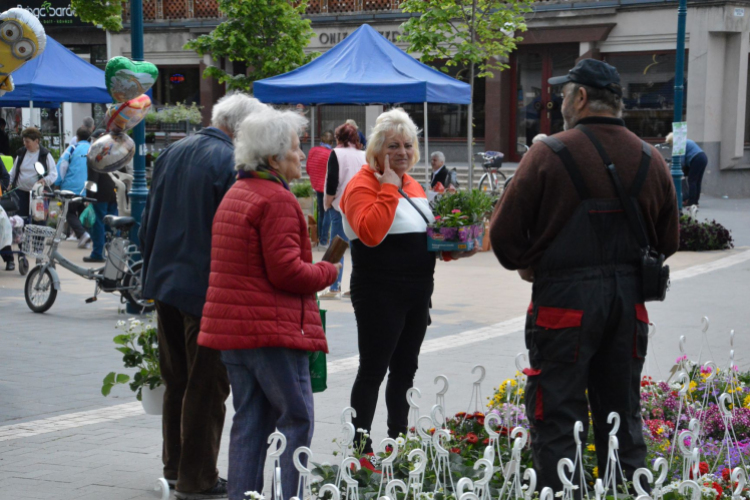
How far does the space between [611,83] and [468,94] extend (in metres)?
11.0

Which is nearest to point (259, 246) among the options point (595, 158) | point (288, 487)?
point (288, 487)

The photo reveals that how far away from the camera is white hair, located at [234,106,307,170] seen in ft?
12.5

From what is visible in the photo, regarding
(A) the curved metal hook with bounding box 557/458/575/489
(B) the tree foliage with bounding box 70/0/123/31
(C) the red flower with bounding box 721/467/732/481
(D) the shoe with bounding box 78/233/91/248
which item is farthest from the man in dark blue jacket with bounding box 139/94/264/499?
(B) the tree foliage with bounding box 70/0/123/31

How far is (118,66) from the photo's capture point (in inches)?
369

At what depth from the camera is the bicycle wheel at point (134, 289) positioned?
32.3ft

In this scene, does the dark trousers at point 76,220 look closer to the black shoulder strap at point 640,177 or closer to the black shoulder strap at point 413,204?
the black shoulder strap at point 413,204

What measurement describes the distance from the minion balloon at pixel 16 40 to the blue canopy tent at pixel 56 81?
26.1ft

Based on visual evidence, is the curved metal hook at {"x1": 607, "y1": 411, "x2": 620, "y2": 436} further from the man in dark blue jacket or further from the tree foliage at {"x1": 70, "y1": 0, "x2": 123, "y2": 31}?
the tree foliage at {"x1": 70, "y1": 0, "x2": 123, "y2": 31}

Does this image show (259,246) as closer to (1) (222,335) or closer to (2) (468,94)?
(1) (222,335)

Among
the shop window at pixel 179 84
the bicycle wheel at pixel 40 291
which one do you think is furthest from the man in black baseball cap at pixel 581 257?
the shop window at pixel 179 84

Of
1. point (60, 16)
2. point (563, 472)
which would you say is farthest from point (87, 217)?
point (60, 16)

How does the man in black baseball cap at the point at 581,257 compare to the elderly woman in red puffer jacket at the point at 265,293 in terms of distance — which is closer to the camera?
the man in black baseball cap at the point at 581,257

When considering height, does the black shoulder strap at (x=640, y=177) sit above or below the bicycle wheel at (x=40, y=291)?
above

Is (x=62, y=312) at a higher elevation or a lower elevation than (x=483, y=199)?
lower
